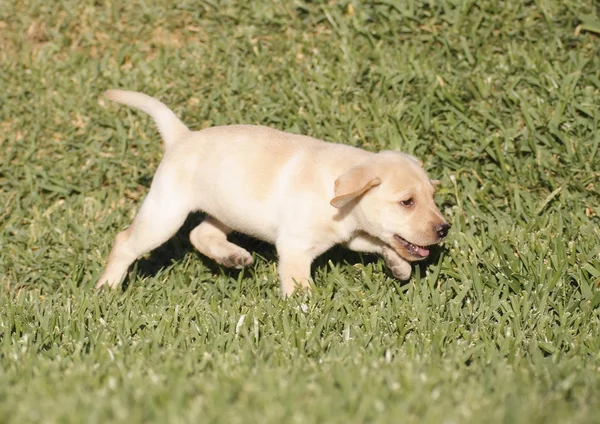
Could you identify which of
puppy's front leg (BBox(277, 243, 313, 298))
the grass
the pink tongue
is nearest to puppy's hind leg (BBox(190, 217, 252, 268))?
the grass

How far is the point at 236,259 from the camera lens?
5672mm

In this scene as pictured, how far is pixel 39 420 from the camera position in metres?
3.03

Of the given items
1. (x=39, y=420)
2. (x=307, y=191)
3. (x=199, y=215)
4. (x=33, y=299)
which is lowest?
(x=199, y=215)

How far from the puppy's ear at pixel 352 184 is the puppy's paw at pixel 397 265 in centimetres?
59

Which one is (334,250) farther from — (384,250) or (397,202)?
(397,202)

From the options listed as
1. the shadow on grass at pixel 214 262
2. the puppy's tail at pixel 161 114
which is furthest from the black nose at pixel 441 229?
the puppy's tail at pixel 161 114

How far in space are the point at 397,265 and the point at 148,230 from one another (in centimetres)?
167

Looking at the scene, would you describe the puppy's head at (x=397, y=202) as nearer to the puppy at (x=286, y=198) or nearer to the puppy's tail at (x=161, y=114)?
the puppy at (x=286, y=198)

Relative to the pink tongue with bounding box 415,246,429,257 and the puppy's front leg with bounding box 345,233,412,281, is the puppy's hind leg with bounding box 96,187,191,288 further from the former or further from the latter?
the pink tongue with bounding box 415,246,429,257

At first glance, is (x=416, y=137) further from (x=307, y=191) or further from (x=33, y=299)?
(x=33, y=299)

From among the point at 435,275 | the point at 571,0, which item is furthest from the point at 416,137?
the point at 571,0

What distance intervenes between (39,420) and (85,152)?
435 centimetres

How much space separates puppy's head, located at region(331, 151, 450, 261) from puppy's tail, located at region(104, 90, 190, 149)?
1400 mm

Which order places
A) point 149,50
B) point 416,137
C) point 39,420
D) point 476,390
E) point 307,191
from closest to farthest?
1. point 39,420
2. point 476,390
3. point 307,191
4. point 416,137
5. point 149,50
